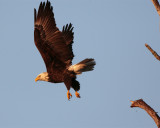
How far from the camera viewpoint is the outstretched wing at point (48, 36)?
8383 mm

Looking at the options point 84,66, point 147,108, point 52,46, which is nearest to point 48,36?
point 52,46

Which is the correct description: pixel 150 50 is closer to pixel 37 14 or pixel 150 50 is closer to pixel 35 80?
pixel 37 14

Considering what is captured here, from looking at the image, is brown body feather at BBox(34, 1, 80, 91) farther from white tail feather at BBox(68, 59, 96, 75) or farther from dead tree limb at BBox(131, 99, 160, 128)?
dead tree limb at BBox(131, 99, 160, 128)

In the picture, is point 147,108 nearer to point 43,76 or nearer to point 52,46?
point 52,46

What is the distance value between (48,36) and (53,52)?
471 mm

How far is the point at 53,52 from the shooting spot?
8562mm

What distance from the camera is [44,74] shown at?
9.15m

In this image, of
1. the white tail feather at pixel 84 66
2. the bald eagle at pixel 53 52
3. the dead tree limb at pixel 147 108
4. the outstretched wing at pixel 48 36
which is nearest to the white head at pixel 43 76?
the bald eagle at pixel 53 52

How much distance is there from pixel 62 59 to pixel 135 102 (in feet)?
11.9

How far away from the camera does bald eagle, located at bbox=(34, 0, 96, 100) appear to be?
27.6 feet

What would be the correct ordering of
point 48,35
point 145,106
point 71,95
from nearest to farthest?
point 145,106, point 48,35, point 71,95

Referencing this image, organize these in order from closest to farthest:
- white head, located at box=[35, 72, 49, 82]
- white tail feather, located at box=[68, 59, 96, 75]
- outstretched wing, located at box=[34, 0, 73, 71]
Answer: outstretched wing, located at box=[34, 0, 73, 71] → white tail feather, located at box=[68, 59, 96, 75] → white head, located at box=[35, 72, 49, 82]

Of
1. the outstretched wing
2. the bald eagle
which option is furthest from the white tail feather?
the outstretched wing

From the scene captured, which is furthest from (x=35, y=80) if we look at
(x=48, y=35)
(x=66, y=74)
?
(x=48, y=35)
